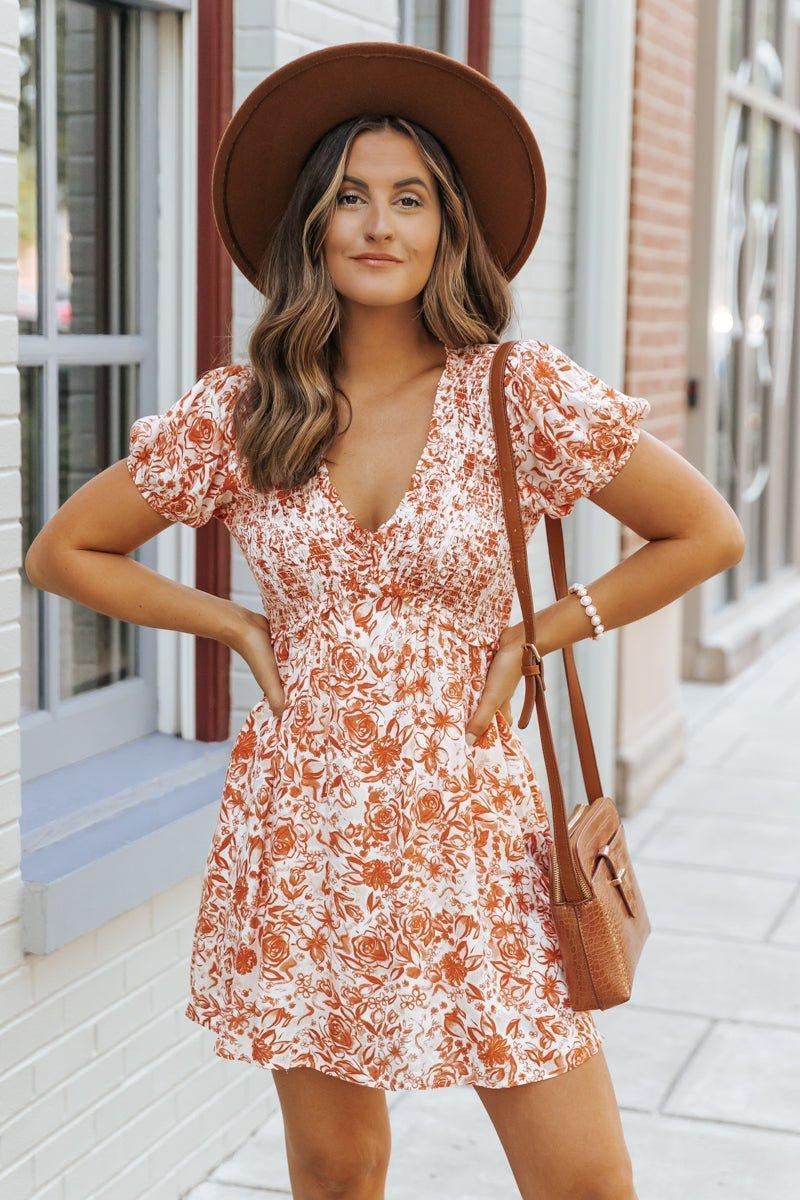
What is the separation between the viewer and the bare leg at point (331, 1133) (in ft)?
7.97

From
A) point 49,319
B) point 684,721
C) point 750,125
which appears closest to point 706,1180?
point 49,319

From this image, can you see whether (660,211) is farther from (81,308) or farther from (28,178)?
(28,178)

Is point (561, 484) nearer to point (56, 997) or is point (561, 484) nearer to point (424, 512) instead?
point (424, 512)

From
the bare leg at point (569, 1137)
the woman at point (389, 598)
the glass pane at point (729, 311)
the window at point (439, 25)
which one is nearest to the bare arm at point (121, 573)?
the woman at point (389, 598)

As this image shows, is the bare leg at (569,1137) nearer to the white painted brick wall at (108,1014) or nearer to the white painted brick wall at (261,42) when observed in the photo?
the white painted brick wall at (108,1014)

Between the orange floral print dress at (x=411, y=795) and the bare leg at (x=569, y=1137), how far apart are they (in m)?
0.04

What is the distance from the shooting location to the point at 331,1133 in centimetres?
245

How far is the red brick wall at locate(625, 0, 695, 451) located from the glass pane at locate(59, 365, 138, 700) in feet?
9.85

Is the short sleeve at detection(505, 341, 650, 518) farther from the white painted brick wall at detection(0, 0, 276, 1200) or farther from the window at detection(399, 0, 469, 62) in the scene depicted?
the window at detection(399, 0, 469, 62)

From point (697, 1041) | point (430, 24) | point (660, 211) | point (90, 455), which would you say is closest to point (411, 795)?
point (90, 455)

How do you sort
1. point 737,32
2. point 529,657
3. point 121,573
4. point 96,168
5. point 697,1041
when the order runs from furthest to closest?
1. point 737,32
2. point 697,1041
3. point 96,168
4. point 121,573
5. point 529,657

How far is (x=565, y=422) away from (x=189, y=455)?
1.75 feet

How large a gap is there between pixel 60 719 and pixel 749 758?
4.44 metres

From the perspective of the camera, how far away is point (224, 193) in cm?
253
